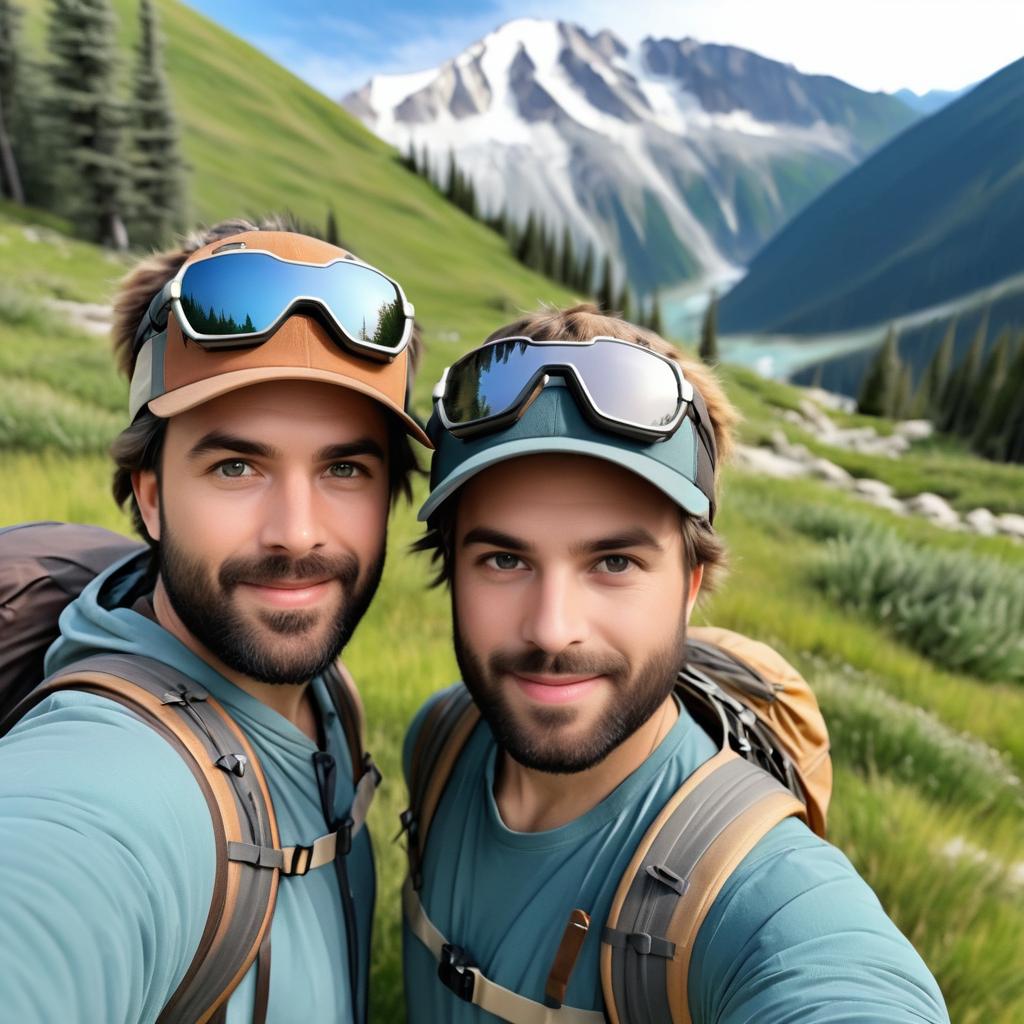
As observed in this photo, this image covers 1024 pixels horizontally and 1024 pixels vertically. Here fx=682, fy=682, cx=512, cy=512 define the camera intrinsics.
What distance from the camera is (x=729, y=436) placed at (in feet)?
7.14

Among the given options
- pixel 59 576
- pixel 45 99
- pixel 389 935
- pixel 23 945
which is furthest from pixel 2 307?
pixel 45 99

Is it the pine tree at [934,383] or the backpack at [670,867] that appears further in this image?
the pine tree at [934,383]

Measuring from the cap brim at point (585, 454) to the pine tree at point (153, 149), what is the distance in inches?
1305

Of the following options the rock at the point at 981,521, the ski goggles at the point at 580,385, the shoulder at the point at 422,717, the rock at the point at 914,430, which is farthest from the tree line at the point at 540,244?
the ski goggles at the point at 580,385

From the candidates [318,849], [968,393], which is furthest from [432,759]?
[968,393]

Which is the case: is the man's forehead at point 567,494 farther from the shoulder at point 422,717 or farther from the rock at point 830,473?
the rock at point 830,473

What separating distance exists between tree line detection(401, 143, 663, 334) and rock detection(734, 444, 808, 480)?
4087cm

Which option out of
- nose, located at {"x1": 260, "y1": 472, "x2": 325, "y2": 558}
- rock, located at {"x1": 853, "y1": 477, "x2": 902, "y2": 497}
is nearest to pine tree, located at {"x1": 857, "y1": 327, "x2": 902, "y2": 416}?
rock, located at {"x1": 853, "y1": 477, "x2": 902, "y2": 497}

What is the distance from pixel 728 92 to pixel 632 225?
53315 millimetres

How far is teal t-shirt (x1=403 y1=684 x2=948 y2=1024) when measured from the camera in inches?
46.4

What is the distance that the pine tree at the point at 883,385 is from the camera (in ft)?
163

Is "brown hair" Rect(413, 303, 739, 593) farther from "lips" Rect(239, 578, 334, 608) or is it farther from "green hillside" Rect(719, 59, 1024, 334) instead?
"green hillside" Rect(719, 59, 1024, 334)

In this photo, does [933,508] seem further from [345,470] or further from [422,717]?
[345,470]

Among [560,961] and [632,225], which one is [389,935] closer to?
[560,961]
